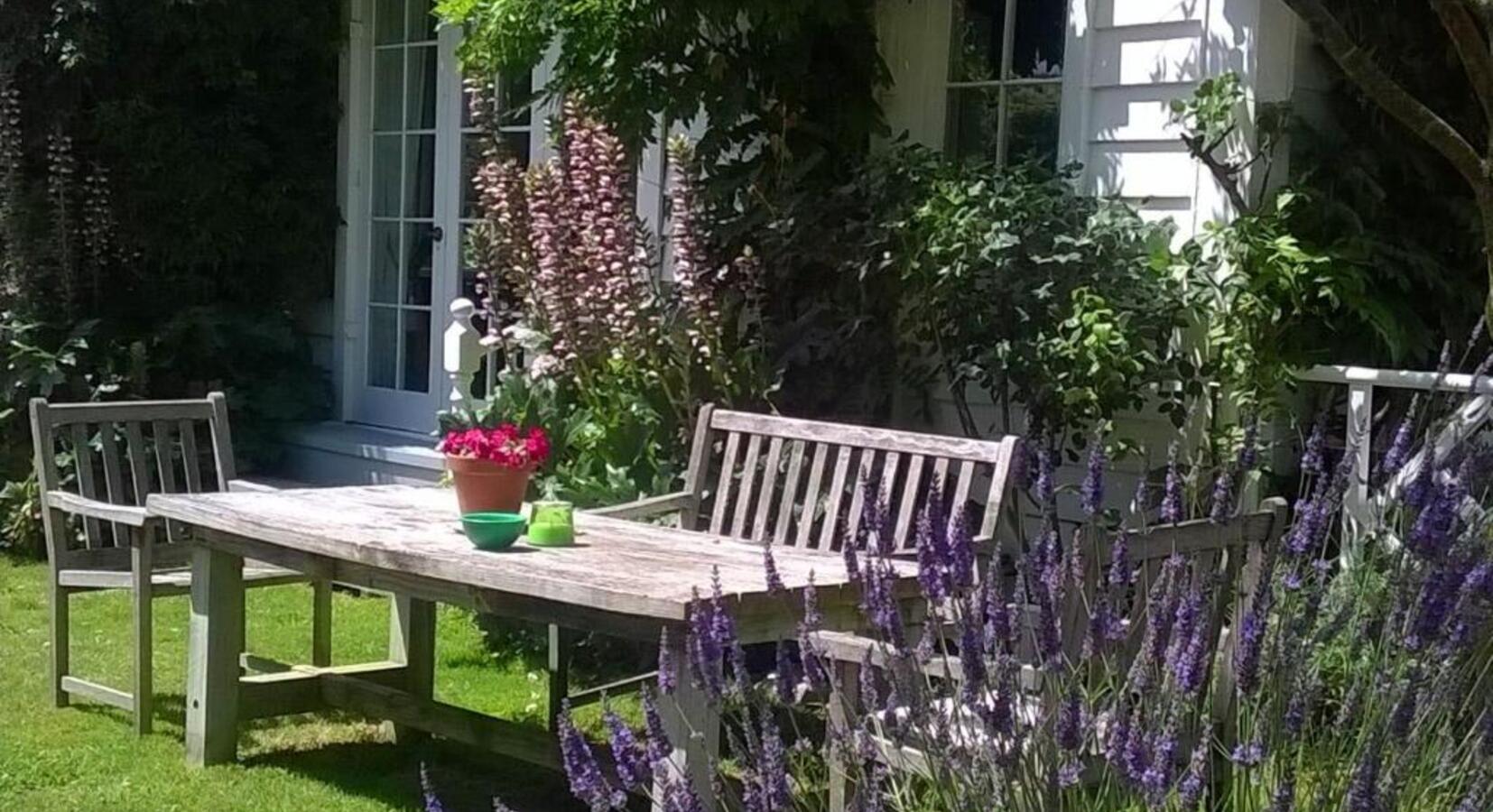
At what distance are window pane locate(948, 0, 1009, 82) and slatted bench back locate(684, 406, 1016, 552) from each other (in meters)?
1.74

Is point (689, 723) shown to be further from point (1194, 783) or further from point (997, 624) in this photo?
point (1194, 783)

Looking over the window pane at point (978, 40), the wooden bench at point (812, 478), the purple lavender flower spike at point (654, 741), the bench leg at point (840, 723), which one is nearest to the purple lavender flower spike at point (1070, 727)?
the bench leg at point (840, 723)

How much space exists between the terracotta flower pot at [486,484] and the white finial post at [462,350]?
2.82 m

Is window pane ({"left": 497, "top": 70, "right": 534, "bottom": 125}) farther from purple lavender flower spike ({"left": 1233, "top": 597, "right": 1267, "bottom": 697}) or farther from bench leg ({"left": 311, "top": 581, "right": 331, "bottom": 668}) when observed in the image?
purple lavender flower spike ({"left": 1233, "top": 597, "right": 1267, "bottom": 697})

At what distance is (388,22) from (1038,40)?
156 inches

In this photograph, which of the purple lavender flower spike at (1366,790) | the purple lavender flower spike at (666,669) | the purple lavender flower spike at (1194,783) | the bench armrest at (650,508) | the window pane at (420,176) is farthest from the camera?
the window pane at (420,176)

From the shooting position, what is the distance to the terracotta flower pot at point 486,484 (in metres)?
3.93

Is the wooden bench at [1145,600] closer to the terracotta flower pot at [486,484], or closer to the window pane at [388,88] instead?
the terracotta flower pot at [486,484]

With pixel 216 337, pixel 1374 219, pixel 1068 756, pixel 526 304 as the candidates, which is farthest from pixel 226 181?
pixel 1068 756

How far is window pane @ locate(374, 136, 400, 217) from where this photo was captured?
8.55 m

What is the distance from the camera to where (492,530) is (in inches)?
147

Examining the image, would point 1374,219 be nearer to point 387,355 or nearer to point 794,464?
point 794,464

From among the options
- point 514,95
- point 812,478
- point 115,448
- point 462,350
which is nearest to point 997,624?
point 812,478

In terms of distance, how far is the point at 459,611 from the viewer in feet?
21.3
